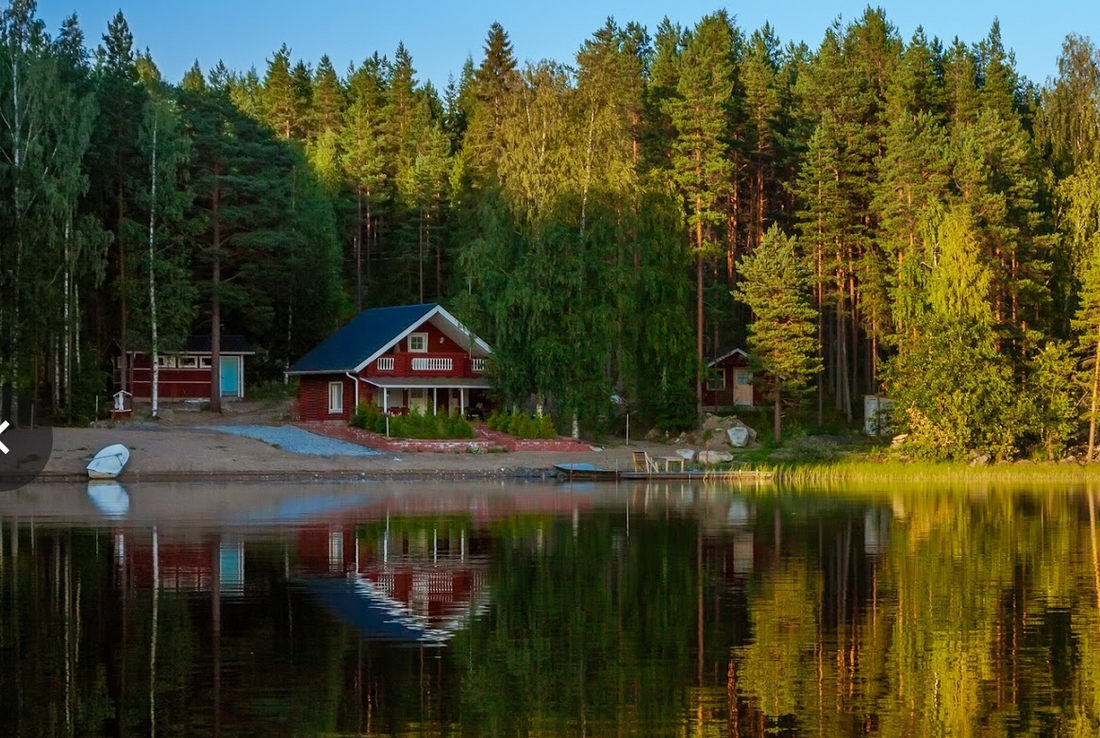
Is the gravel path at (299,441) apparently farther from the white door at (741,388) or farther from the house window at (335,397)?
the white door at (741,388)

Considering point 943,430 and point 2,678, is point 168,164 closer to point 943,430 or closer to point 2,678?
point 943,430

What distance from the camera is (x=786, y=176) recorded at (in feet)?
287

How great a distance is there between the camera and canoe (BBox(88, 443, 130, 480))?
5106 centimetres

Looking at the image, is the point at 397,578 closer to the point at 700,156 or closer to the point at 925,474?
the point at 925,474

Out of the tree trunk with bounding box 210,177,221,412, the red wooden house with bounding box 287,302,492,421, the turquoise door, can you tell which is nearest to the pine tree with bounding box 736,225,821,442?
the red wooden house with bounding box 287,302,492,421

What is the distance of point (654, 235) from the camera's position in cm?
6456

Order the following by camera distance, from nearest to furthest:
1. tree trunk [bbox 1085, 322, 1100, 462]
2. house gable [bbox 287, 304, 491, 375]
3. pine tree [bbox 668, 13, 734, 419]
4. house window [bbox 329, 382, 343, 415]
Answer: tree trunk [bbox 1085, 322, 1100, 462], house gable [bbox 287, 304, 491, 375], pine tree [bbox 668, 13, 734, 419], house window [bbox 329, 382, 343, 415]

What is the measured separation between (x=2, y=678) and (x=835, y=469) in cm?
4339

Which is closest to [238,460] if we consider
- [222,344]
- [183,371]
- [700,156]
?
[183,371]

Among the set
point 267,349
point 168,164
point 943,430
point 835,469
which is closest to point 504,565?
point 835,469

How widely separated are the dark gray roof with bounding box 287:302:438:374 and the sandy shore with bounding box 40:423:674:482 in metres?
9.75

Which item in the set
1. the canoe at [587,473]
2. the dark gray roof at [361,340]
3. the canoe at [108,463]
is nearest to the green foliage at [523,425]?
the canoe at [587,473]

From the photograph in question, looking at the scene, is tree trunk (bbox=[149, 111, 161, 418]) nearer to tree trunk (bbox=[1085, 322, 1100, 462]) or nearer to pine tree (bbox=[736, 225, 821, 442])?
pine tree (bbox=[736, 225, 821, 442])

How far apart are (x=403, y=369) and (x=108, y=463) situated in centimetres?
1921
